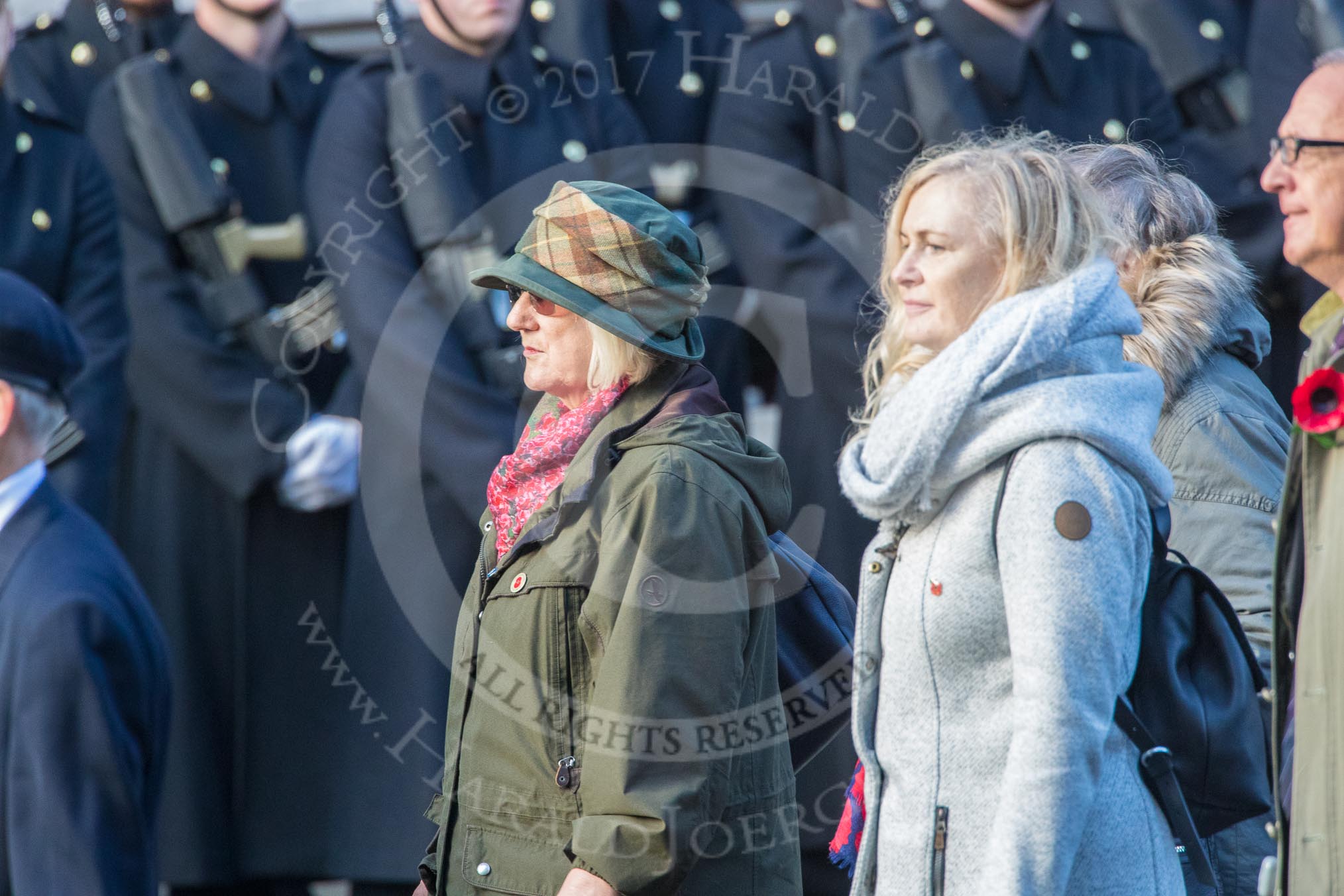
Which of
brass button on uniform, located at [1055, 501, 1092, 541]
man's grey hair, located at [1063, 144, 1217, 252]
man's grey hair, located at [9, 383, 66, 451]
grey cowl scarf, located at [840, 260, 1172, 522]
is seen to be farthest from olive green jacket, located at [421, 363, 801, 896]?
man's grey hair, located at [9, 383, 66, 451]

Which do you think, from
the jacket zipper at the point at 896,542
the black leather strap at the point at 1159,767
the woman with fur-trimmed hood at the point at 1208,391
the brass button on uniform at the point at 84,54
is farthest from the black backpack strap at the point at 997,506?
the brass button on uniform at the point at 84,54

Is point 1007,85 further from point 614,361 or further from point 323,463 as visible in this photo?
point 614,361

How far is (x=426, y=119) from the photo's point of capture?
4348 millimetres

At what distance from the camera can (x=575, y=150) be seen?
442 cm

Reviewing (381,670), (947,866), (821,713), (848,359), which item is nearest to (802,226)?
(848,359)

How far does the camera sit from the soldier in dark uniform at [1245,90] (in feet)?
14.0

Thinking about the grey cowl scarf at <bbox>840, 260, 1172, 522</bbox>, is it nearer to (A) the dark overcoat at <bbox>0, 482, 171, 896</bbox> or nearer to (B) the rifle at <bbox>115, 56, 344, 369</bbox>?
(A) the dark overcoat at <bbox>0, 482, 171, 896</bbox>

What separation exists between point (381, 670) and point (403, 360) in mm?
776

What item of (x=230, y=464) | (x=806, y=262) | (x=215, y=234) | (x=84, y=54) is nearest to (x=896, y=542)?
(x=806, y=262)

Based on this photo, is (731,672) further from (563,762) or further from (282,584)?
(282,584)

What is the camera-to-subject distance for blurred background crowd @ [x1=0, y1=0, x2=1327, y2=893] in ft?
14.1

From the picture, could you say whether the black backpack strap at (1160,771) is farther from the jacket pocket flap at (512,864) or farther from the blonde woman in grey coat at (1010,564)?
the jacket pocket flap at (512,864)

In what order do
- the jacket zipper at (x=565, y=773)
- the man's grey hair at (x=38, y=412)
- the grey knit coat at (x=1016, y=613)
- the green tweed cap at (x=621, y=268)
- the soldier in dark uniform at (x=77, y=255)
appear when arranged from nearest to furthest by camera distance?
the grey knit coat at (x=1016, y=613) < the jacket zipper at (x=565, y=773) < the green tweed cap at (x=621, y=268) < the man's grey hair at (x=38, y=412) < the soldier in dark uniform at (x=77, y=255)

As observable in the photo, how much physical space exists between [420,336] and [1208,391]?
2.21 m
